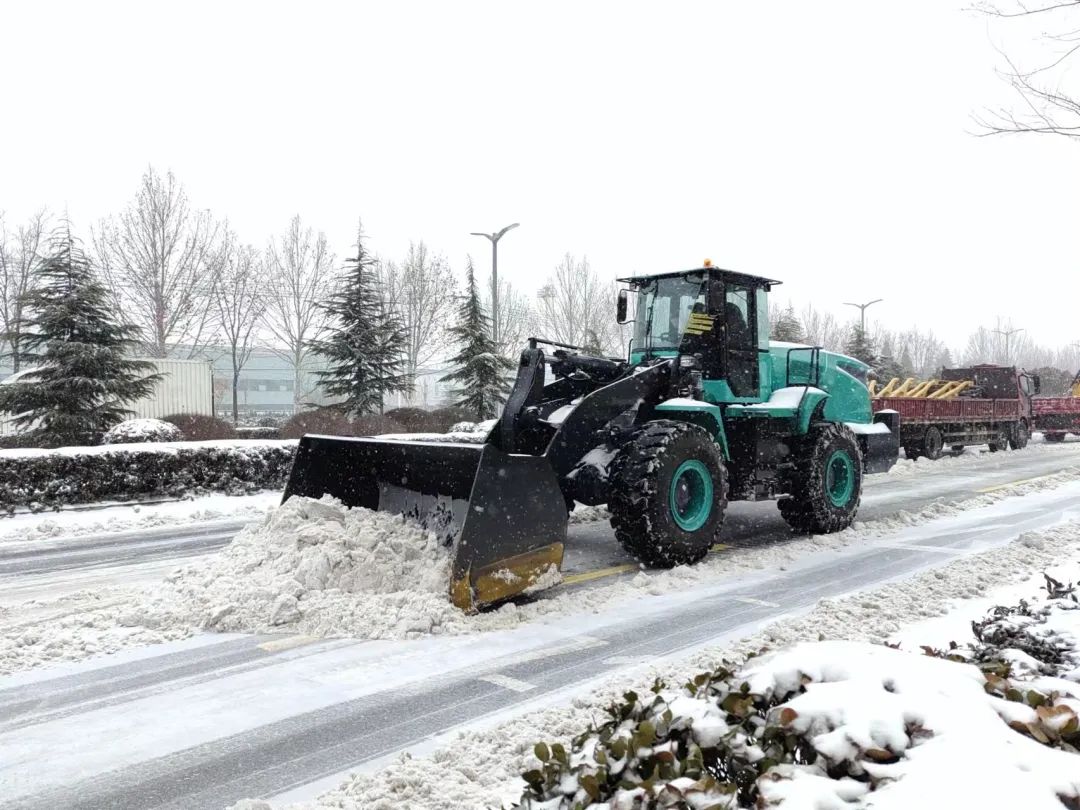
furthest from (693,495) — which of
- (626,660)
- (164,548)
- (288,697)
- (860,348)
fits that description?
(860,348)

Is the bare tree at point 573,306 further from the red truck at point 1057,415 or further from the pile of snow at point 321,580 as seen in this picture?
the pile of snow at point 321,580

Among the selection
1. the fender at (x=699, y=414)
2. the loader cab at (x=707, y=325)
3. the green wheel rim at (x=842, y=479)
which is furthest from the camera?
the green wheel rim at (x=842, y=479)

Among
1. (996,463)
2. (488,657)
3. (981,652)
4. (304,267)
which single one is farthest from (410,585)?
(304,267)

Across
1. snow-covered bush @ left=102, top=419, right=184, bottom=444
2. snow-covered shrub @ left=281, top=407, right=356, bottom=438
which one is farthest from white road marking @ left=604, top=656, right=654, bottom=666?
snow-covered shrub @ left=281, top=407, right=356, bottom=438

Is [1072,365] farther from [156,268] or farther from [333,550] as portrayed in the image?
[333,550]

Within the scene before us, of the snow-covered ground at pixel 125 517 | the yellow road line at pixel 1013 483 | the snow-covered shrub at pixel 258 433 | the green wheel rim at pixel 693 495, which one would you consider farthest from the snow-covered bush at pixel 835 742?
the snow-covered shrub at pixel 258 433

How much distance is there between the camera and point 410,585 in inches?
227

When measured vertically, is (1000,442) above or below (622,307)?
below

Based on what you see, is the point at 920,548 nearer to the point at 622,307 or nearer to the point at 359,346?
the point at 622,307

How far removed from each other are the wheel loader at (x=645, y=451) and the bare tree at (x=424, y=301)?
30587 mm

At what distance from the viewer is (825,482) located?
29.6 feet

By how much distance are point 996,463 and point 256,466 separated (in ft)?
55.8

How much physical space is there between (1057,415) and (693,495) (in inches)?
1028

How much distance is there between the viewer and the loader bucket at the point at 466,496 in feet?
18.3
